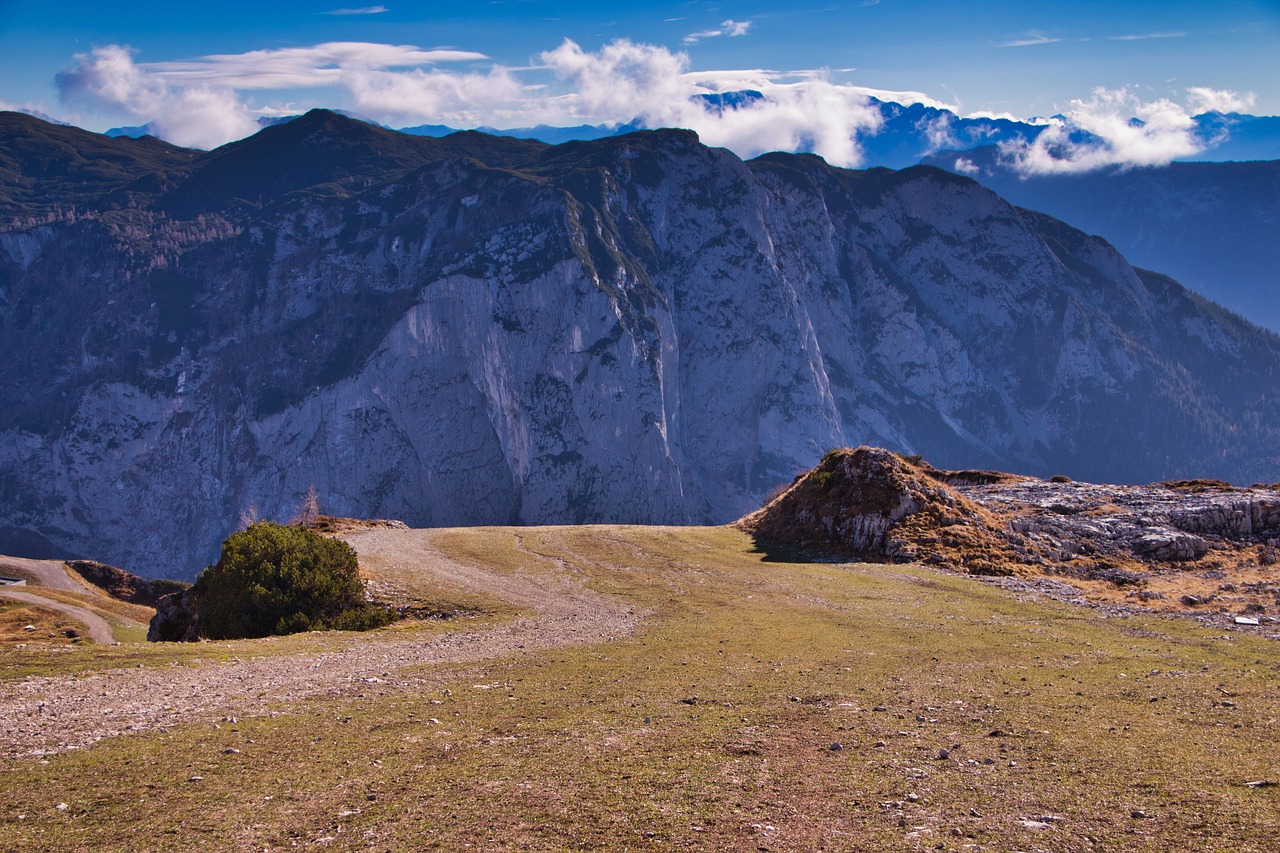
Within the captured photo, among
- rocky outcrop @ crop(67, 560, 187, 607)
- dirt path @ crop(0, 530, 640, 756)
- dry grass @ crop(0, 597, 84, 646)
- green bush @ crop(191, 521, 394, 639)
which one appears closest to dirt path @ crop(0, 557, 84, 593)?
rocky outcrop @ crop(67, 560, 187, 607)

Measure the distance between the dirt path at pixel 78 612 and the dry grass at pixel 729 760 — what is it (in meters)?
54.6

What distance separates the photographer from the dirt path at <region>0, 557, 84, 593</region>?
88.7m

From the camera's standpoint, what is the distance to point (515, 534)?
51.8 m

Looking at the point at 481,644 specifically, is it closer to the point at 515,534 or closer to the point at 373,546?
the point at 373,546

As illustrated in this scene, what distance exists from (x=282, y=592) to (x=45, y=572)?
8245 centimetres

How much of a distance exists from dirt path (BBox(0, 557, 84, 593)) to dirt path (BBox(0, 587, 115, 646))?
1160 cm

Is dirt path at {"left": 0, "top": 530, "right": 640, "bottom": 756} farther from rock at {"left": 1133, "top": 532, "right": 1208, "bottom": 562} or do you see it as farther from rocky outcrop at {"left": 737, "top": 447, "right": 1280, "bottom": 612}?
rock at {"left": 1133, "top": 532, "right": 1208, "bottom": 562}

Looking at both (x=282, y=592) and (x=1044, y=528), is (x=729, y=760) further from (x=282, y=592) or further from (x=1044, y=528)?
(x=1044, y=528)

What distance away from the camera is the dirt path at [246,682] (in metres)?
16.1

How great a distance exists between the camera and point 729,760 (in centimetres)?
1404

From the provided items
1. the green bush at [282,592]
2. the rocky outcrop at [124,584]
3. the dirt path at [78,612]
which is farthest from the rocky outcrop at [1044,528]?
the rocky outcrop at [124,584]

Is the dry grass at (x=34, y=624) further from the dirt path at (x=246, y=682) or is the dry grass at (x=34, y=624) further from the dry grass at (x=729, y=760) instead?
the dry grass at (x=729, y=760)

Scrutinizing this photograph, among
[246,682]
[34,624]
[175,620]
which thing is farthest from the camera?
[34,624]

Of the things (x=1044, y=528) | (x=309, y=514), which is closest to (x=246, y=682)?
(x=1044, y=528)
